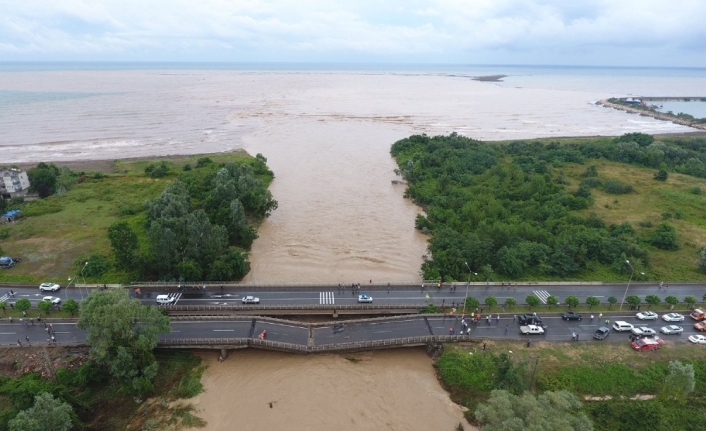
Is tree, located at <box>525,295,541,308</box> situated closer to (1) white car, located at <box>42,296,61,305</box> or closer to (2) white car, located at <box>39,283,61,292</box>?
(1) white car, located at <box>42,296,61,305</box>

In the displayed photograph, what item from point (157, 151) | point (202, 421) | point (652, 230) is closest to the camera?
point (202, 421)

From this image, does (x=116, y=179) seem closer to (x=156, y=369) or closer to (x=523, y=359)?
(x=156, y=369)

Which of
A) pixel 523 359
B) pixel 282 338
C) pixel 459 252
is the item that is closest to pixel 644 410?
Answer: pixel 523 359

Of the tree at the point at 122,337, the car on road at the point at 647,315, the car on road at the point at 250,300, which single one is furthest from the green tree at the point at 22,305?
the car on road at the point at 647,315

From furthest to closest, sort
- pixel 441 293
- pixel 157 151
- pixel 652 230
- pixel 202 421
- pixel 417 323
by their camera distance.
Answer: pixel 157 151 < pixel 652 230 < pixel 441 293 < pixel 417 323 < pixel 202 421

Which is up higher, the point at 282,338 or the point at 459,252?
the point at 459,252

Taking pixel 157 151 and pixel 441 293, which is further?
pixel 157 151

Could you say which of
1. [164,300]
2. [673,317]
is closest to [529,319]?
[673,317]

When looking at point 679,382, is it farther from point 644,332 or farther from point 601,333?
point 644,332
